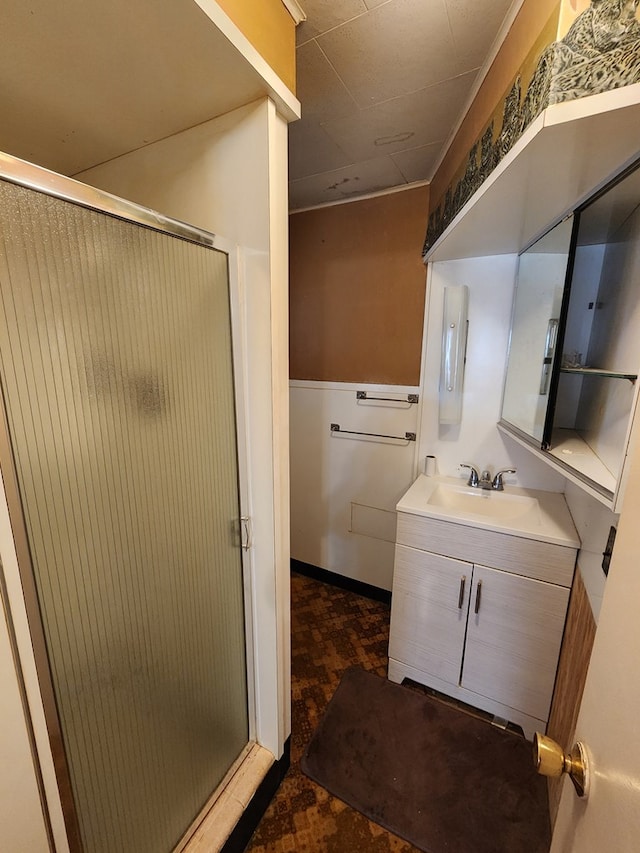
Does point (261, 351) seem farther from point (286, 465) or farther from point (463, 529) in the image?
point (463, 529)

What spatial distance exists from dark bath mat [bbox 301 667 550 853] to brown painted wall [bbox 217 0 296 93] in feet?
7.36

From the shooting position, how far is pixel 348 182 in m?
1.76

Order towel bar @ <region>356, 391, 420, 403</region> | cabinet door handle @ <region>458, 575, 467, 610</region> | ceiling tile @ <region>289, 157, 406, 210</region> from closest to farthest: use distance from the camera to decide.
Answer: cabinet door handle @ <region>458, 575, 467, 610</region> → ceiling tile @ <region>289, 157, 406, 210</region> → towel bar @ <region>356, 391, 420, 403</region>

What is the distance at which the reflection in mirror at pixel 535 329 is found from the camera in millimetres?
1146

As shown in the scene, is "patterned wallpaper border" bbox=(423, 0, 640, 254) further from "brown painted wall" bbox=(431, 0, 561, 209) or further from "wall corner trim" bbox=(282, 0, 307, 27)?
"wall corner trim" bbox=(282, 0, 307, 27)

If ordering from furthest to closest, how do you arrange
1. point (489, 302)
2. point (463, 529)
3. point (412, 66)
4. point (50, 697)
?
point (489, 302)
point (463, 529)
point (412, 66)
point (50, 697)

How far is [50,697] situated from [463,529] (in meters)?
1.35

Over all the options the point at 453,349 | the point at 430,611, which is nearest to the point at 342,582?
the point at 430,611

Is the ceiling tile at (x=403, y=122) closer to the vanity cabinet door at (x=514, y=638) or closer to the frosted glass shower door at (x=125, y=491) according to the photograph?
the frosted glass shower door at (x=125, y=491)

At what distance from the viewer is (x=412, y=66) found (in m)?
1.05

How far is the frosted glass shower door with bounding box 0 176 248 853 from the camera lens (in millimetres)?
612

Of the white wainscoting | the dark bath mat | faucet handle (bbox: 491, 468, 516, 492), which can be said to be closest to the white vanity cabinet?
the dark bath mat

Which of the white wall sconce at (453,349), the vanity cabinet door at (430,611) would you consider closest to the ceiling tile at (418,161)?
A: the white wall sconce at (453,349)

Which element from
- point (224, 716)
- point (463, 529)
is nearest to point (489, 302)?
point (463, 529)
